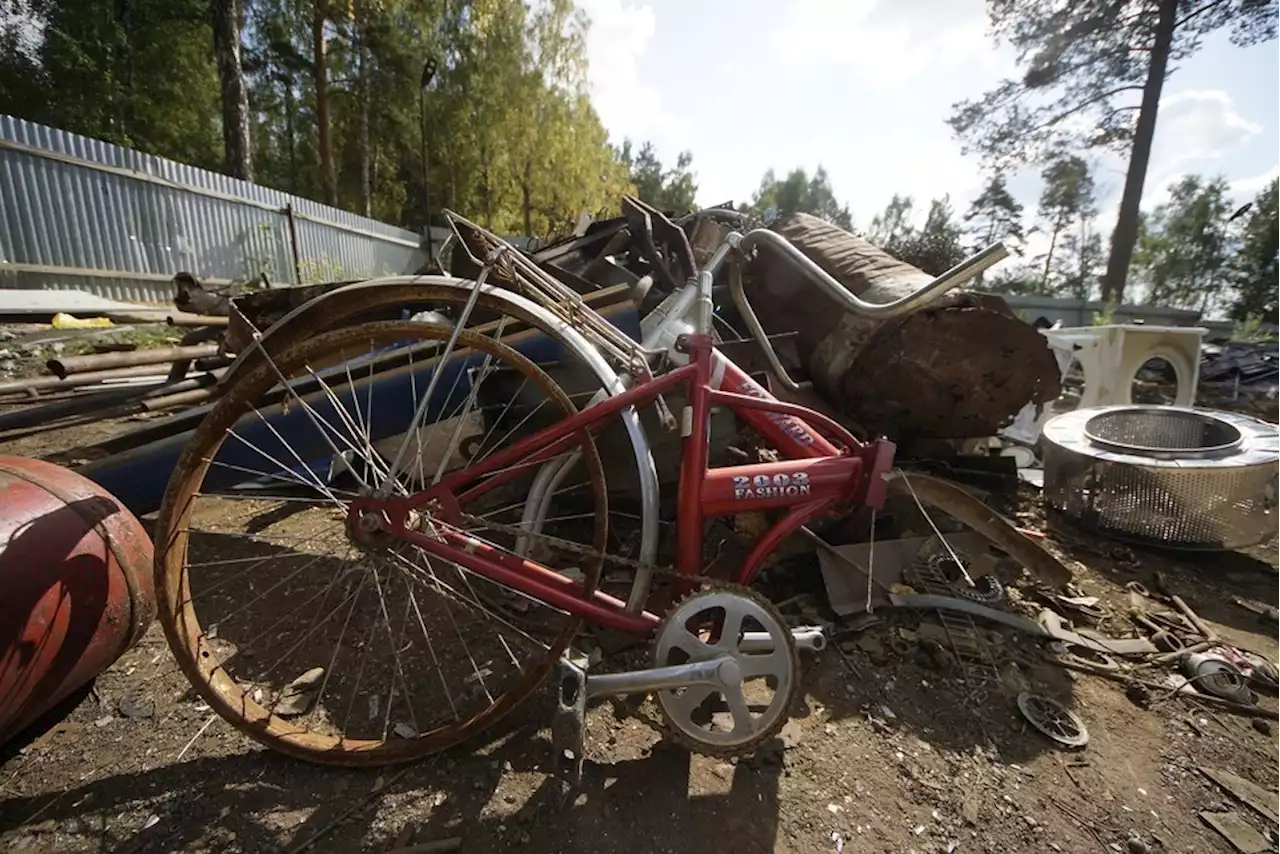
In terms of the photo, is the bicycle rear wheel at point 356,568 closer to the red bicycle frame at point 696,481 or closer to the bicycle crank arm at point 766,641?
the red bicycle frame at point 696,481

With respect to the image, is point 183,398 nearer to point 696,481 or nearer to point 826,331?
point 696,481

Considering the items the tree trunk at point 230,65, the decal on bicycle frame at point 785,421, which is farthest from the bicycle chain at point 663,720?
the tree trunk at point 230,65

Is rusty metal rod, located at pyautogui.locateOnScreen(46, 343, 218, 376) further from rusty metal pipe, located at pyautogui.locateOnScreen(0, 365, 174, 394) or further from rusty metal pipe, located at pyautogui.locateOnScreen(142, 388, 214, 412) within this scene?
rusty metal pipe, located at pyautogui.locateOnScreen(142, 388, 214, 412)

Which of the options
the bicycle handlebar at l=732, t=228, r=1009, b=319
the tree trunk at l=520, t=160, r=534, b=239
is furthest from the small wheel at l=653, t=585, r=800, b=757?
the tree trunk at l=520, t=160, r=534, b=239

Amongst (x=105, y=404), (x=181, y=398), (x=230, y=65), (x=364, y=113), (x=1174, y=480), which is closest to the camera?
(x=1174, y=480)

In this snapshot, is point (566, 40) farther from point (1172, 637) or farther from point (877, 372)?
point (1172, 637)

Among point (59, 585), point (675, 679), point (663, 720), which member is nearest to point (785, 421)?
point (675, 679)

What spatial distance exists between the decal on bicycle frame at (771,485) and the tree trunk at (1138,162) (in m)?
17.2

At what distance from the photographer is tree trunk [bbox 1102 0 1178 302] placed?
45.5 ft

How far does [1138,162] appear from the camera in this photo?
1477 cm

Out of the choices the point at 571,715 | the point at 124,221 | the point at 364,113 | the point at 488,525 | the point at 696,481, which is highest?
the point at 364,113

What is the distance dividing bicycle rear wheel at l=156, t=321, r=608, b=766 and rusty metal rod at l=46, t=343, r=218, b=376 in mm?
2419

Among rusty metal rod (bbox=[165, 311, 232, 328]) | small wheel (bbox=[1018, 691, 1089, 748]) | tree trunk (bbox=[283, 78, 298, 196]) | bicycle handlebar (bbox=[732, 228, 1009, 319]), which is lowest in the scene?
small wheel (bbox=[1018, 691, 1089, 748])

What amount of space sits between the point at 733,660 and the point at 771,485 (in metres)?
0.61
